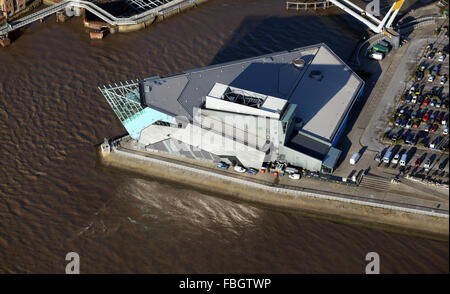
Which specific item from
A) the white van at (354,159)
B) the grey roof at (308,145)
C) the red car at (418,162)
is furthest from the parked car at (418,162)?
the grey roof at (308,145)

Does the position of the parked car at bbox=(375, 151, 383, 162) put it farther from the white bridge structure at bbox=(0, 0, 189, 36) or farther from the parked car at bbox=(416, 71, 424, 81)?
the white bridge structure at bbox=(0, 0, 189, 36)

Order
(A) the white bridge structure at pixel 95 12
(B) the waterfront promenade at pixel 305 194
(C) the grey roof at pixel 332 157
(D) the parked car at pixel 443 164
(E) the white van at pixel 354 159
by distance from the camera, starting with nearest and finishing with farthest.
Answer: (B) the waterfront promenade at pixel 305 194, (C) the grey roof at pixel 332 157, (D) the parked car at pixel 443 164, (E) the white van at pixel 354 159, (A) the white bridge structure at pixel 95 12

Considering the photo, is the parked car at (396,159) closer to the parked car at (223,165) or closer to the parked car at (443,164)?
the parked car at (443,164)

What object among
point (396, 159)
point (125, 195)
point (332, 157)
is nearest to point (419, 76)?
point (396, 159)

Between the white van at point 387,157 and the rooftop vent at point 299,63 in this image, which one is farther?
the rooftop vent at point 299,63

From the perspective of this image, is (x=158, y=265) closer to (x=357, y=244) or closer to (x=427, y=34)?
(x=357, y=244)

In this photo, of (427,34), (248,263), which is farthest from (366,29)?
(248,263)

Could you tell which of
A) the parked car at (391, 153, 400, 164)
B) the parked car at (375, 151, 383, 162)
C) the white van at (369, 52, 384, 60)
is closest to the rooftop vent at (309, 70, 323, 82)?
the white van at (369, 52, 384, 60)
